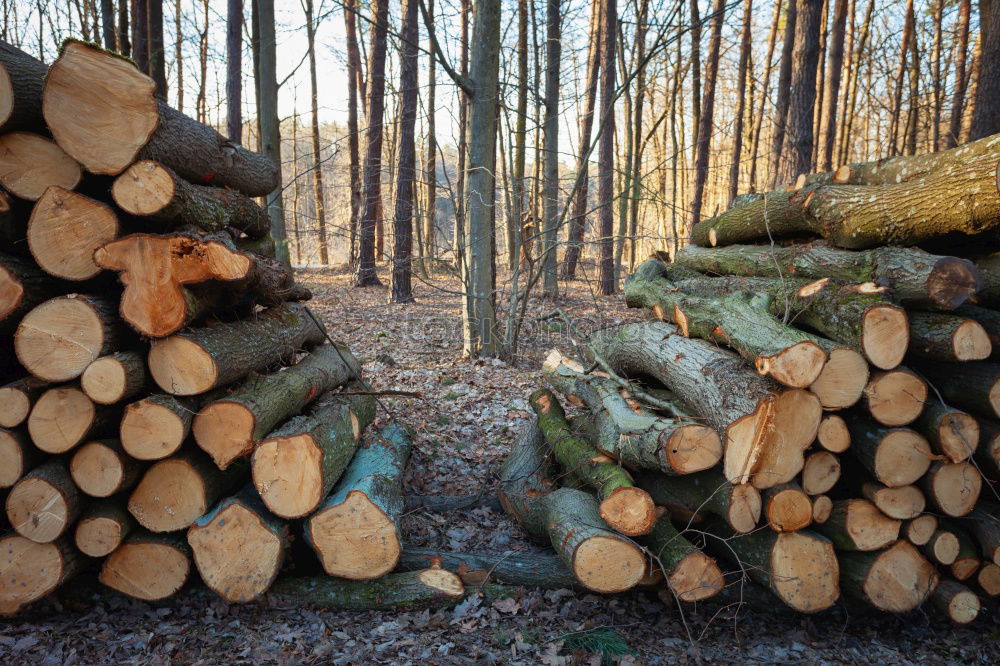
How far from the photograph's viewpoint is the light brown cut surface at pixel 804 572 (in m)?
3.19

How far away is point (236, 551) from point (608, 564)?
205cm

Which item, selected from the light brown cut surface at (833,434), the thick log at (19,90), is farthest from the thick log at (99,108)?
the light brown cut surface at (833,434)

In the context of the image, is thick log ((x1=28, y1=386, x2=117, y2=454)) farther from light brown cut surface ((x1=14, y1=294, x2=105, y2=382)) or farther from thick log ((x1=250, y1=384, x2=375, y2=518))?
thick log ((x1=250, y1=384, x2=375, y2=518))

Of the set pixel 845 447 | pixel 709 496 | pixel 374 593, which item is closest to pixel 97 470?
pixel 374 593

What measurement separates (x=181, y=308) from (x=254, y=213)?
2.01m

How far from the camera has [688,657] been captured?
3.03 meters

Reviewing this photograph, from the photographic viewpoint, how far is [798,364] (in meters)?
3.04

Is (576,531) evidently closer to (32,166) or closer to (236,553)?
(236,553)

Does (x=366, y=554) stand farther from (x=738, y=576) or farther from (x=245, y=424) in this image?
(x=738, y=576)

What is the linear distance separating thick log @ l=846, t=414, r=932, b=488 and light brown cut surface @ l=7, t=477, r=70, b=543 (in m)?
4.40

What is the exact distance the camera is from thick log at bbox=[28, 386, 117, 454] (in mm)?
3047

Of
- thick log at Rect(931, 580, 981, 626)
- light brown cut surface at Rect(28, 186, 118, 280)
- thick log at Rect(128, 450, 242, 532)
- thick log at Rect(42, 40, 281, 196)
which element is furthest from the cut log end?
thick log at Rect(42, 40, 281, 196)

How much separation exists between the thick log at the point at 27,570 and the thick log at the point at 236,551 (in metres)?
0.68

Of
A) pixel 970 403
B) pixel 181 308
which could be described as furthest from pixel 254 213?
pixel 970 403
